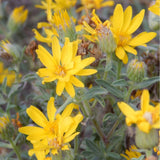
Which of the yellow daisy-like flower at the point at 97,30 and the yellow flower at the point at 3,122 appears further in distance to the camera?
the yellow flower at the point at 3,122

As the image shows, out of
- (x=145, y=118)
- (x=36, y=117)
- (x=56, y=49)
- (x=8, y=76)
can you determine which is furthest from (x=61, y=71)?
(x=8, y=76)

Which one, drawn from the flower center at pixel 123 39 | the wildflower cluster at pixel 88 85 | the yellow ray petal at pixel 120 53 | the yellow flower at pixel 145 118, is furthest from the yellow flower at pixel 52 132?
the flower center at pixel 123 39

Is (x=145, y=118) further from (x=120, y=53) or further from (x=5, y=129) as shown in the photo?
(x=5, y=129)

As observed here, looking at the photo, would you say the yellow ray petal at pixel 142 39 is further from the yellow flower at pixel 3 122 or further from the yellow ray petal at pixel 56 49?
the yellow flower at pixel 3 122

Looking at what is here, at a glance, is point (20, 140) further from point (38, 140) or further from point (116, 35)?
point (116, 35)

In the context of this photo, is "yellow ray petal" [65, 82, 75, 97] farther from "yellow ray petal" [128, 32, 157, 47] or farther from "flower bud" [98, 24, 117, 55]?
"yellow ray petal" [128, 32, 157, 47]

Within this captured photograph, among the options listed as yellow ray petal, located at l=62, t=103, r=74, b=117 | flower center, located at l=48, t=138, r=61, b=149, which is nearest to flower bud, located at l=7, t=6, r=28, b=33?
yellow ray petal, located at l=62, t=103, r=74, b=117

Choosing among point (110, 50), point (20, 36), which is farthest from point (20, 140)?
point (20, 36)

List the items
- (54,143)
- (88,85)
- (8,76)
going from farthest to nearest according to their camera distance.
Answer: (8,76) → (88,85) → (54,143)
